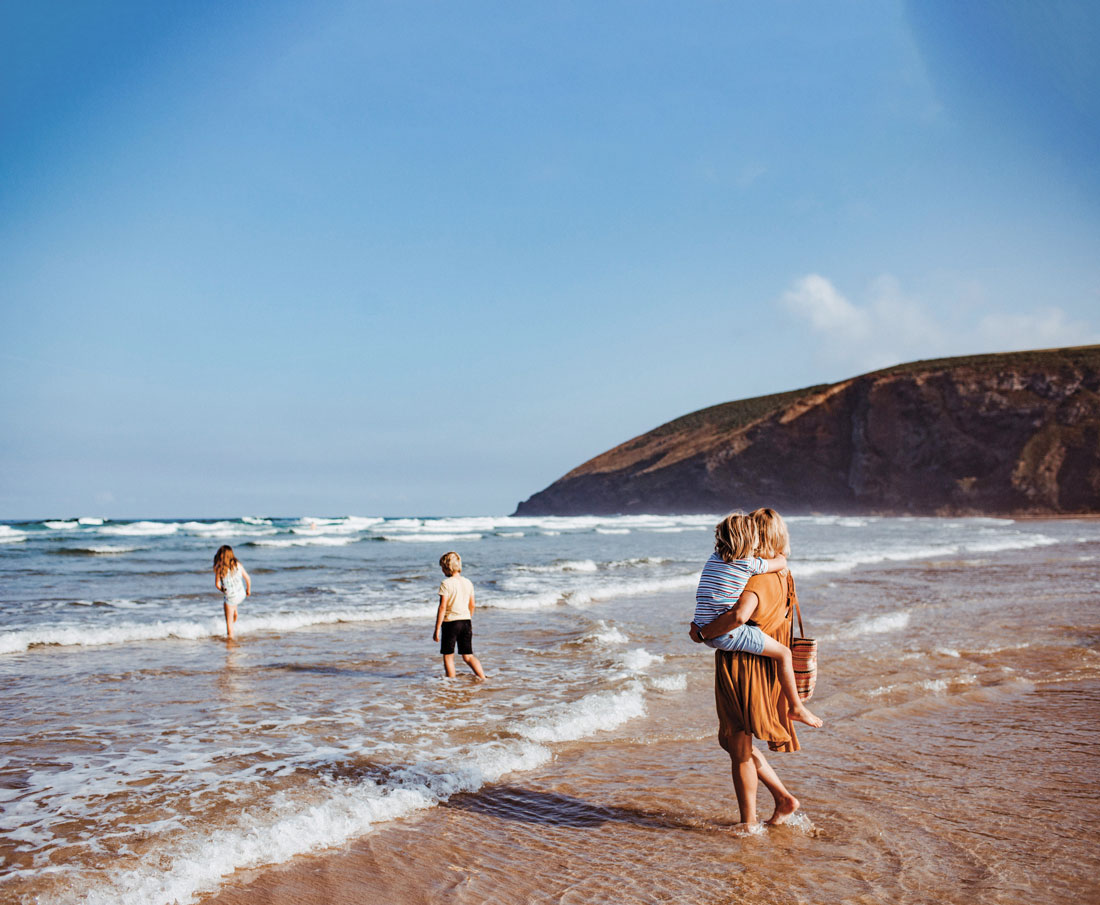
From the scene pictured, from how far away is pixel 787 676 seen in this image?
3.69 metres

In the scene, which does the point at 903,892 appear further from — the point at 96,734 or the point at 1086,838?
the point at 96,734

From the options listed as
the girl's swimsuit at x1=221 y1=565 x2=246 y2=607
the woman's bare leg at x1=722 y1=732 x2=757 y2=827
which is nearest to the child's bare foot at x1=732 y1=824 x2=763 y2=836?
the woman's bare leg at x1=722 y1=732 x2=757 y2=827

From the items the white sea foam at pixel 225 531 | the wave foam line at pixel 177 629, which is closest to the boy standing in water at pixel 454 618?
the wave foam line at pixel 177 629

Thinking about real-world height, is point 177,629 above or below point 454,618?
below

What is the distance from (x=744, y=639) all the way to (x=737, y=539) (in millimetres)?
500

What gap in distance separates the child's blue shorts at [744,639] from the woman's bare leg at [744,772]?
470mm

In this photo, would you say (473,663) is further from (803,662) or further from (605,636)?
(803,662)

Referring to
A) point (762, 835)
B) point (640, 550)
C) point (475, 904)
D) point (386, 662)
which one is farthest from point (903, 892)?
point (640, 550)

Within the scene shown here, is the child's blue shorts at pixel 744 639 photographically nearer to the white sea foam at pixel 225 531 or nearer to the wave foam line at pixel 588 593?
the wave foam line at pixel 588 593

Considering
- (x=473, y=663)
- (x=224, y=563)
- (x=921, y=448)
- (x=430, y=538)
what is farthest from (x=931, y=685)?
(x=921, y=448)

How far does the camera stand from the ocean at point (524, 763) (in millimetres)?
3559

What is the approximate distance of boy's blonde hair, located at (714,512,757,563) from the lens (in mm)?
3680

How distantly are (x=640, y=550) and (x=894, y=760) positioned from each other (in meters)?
22.9

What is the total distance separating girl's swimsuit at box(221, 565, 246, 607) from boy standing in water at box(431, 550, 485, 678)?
4.68 meters
